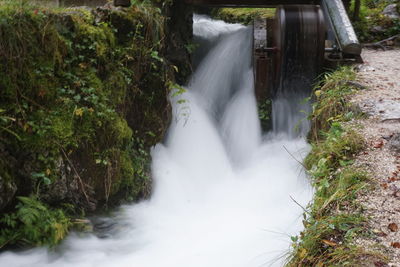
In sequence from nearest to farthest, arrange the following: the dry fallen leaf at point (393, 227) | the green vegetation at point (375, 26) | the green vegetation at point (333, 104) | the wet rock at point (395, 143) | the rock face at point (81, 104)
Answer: the dry fallen leaf at point (393, 227)
the rock face at point (81, 104)
the wet rock at point (395, 143)
the green vegetation at point (333, 104)
the green vegetation at point (375, 26)

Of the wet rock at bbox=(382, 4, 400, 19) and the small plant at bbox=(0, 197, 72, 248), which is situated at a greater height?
the wet rock at bbox=(382, 4, 400, 19)

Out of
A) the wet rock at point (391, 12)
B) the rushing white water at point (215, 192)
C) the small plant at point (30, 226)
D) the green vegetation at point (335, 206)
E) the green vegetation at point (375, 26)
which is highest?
the wet rock at point (391, 12)

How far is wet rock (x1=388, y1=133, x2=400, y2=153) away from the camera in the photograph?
3686 mm

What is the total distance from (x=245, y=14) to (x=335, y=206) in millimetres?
7281

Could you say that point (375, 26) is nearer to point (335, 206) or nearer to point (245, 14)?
point (245, 14)

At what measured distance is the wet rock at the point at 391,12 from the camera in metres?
8.36

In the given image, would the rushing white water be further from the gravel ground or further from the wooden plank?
the wooden plank

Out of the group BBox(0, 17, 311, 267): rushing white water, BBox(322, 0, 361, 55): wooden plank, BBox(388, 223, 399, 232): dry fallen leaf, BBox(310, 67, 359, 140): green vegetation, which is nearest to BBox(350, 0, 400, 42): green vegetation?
BBox(322, 0, 361, 55): wooden plank

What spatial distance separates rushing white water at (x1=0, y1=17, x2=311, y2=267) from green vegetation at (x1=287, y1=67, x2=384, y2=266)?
0.66 m

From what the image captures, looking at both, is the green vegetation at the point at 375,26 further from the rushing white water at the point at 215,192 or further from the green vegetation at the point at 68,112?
the green vegetation at the point at 68,112

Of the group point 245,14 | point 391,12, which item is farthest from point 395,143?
point 245,14

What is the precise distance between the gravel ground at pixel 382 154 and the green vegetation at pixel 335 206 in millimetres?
79

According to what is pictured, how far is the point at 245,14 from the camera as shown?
9.51 metres

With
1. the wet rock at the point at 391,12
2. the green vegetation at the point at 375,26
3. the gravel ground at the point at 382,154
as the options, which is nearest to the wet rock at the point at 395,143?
the gravel ground at the point at 382,154
